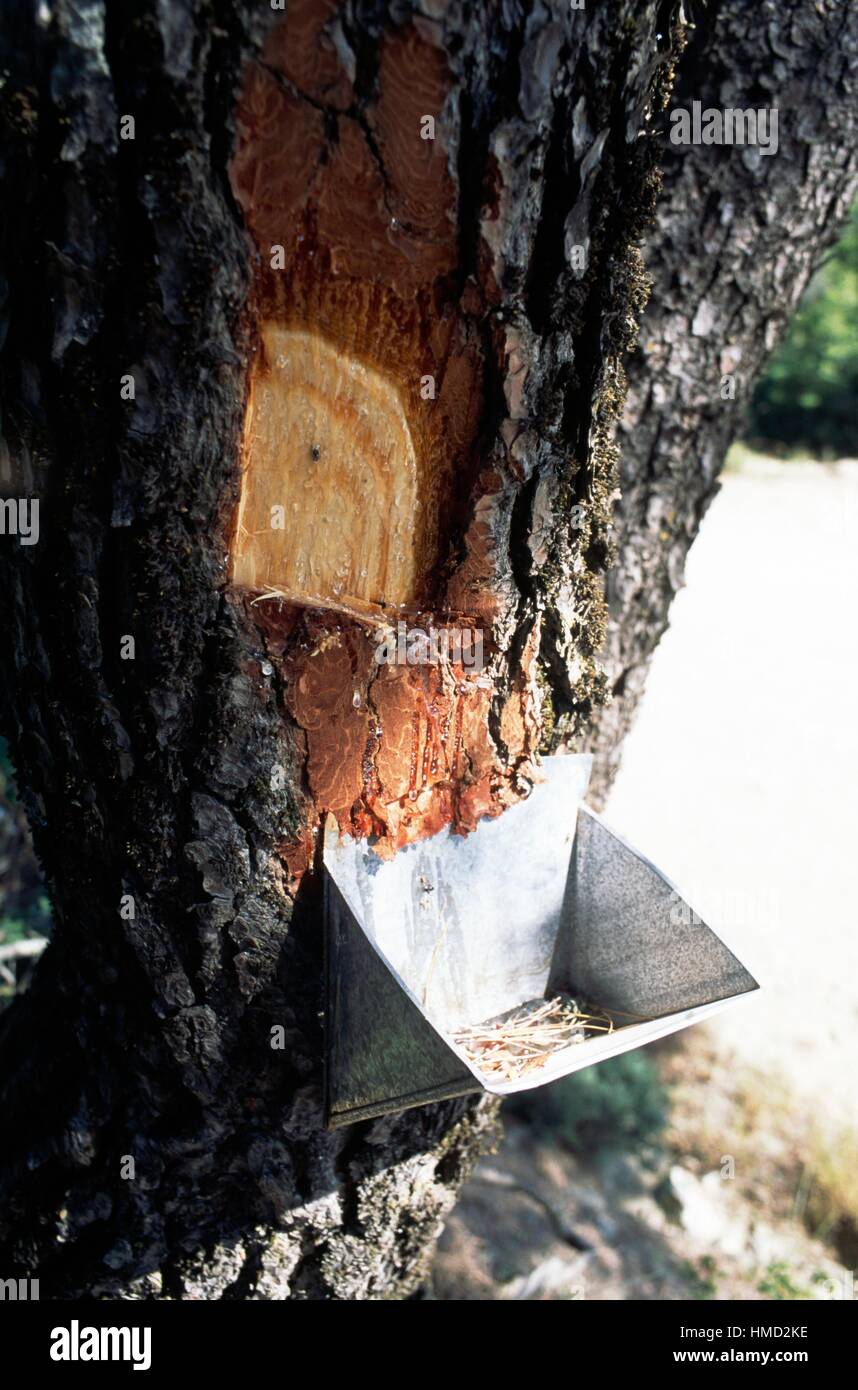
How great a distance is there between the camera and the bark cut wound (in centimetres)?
112

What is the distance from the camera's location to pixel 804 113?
197 centimetres

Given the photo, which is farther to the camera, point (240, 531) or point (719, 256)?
point (719, 256)

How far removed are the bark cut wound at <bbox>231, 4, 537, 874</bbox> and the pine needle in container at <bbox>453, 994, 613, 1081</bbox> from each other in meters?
0.39

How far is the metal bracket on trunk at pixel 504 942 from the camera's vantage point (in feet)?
4.36

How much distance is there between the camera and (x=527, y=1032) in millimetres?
1707

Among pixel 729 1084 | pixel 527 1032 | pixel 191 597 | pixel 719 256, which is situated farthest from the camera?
pixel 729 1084

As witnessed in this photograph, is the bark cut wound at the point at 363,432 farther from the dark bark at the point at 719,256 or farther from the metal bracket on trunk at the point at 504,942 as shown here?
the dark bark at the point at 719,256

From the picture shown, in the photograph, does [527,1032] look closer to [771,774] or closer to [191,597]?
[191,597]

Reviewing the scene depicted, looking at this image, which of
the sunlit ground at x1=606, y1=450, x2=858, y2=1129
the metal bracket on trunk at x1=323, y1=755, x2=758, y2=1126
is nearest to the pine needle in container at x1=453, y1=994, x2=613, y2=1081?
the metal bracket on trunk at x1=323, y1=755, x2=758, y2=1126

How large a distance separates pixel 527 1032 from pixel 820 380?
10406 millimetres

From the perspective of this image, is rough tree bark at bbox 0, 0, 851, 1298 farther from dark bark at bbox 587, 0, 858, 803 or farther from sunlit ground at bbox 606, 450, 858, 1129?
sunlit ground at bbox 606, 450, 858, 1129

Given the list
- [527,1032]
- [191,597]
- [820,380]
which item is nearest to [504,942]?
[527,1032]

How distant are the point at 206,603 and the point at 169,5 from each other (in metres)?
0.66

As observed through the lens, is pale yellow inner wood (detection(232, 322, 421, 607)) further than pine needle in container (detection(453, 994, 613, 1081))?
No
